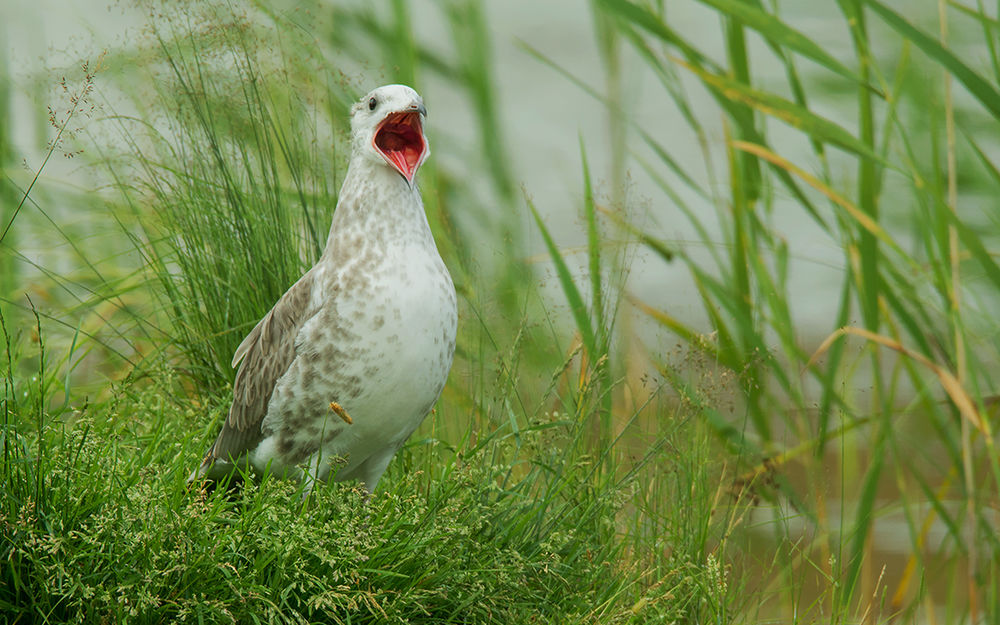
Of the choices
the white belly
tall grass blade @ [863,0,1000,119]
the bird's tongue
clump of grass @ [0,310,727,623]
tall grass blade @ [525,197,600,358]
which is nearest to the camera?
clump of grass @ [0,310,727,623]

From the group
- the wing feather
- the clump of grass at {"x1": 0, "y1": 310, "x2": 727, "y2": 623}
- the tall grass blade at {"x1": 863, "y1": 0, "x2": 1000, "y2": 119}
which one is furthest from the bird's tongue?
the tall grass blade at {"x1": 863, "y1": 0, "x2": 1000, "y2": 119}

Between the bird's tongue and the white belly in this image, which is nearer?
the white belly

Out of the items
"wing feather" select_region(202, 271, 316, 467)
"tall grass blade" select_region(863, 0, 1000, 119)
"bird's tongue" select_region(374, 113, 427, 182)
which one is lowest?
"wing feather" select_region(202, 271, 316, 467)

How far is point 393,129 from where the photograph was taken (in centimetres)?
265

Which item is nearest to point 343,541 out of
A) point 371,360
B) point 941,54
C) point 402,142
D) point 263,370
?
point 371,360

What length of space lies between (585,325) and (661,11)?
3.31 ft

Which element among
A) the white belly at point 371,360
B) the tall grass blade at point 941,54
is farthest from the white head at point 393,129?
the tall grass blade at point 941,54

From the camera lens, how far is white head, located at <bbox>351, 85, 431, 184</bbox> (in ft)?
8.30

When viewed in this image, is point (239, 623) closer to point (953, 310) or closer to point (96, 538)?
point (96, 538)

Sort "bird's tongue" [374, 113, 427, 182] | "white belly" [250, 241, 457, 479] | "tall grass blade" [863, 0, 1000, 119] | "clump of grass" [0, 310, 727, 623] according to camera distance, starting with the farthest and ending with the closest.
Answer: "tall grass blade" [863, 0, 1000, 119]
"bird's tongue" [374, 113, 427, 182]
"white belly" [250, 241, 457, 479]
"clump of grass" [0, 310, 727, 623]

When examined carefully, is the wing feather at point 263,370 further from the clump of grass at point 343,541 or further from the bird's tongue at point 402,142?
the bird's tongue at point 402,142

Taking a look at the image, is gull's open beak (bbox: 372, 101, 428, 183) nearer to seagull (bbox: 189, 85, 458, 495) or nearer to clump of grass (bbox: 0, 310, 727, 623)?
seagull (bbox: 189, 85, 458, 495)

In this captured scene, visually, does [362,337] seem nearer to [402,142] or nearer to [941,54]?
[402,142]

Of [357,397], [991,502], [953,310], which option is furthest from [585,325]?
[991,502]
